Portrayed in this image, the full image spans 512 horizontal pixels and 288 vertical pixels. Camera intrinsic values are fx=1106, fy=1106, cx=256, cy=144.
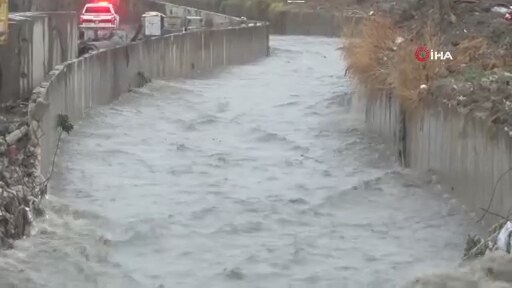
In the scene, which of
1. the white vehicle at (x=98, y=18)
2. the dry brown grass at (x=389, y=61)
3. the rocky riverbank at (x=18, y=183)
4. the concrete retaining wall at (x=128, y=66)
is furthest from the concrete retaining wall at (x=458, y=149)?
the white vehicle at (x=98, y=18)

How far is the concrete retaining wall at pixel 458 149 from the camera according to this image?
11.6 metres

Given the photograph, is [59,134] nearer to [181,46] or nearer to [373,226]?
[373,226]

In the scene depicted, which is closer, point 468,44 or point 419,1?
point 468,44

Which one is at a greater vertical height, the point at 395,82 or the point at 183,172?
the point at 395,82

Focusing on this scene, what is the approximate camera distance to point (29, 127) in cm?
1313

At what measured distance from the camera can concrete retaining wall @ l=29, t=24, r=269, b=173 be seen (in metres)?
15.7

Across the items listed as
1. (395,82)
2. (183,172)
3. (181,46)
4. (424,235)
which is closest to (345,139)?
(395,82)

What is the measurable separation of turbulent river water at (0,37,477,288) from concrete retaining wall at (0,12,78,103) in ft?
3.92

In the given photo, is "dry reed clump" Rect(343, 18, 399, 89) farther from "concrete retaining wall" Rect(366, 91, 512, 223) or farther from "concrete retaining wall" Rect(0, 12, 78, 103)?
"concrete retaining wall" Rect(0, 12, 78, 103)

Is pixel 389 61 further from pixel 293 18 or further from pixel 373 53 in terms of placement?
pixel 293 18

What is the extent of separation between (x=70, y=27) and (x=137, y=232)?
10902 millimetres

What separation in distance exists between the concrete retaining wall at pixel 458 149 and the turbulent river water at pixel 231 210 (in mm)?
295

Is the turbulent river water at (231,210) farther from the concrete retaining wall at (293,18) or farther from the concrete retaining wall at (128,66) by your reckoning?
the concrete retaining wall at (293,18)

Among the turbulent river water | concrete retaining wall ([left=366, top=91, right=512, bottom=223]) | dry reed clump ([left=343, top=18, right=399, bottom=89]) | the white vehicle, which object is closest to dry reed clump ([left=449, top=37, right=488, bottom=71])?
concrete retaining wall ([left=366, top=91, right=512, bottom=223])
